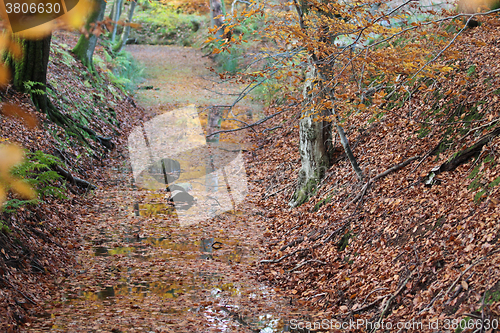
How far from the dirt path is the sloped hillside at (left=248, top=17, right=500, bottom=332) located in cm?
66

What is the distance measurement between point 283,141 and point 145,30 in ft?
74.3

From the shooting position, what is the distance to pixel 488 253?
405cm

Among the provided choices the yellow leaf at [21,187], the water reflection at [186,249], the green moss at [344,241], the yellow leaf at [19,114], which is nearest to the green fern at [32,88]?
the yellow leaf at [19,114]

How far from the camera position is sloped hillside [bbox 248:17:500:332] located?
4188 millimetres

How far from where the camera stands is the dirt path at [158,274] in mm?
5160

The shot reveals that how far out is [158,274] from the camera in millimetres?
6777

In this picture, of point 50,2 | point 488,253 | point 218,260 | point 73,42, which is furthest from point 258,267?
point 73,42

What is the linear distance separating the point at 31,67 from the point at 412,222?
31.8 feet

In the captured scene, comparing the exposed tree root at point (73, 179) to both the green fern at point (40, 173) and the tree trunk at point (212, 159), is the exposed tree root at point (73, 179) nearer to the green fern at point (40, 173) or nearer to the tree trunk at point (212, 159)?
the green fern at point (40, 173)

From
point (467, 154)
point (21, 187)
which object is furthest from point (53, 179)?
point (467, 154)

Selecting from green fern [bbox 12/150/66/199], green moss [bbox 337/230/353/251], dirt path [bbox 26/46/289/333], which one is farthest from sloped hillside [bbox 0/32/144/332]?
green moss [bbox 337/230/353/251]

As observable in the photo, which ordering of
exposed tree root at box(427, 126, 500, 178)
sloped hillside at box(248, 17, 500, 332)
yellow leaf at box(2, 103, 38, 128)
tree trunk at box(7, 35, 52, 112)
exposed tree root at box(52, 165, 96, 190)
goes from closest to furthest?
sloped hillside at box(248, 17, 500, 332) → exposed tree root at box(427, 126, 500, 178) → yellow leaf at box(2, 103, 38, 128) → exposed tree root at box(52, 165, 96, 190) → tree trunk at box(7, 35, 52, 112)

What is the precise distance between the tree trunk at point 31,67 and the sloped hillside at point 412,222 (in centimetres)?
685

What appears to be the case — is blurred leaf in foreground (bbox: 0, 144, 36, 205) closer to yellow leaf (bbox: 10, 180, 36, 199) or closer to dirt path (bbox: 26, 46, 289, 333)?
yellow leaf (bbox: 10, 180, 36, 199)
